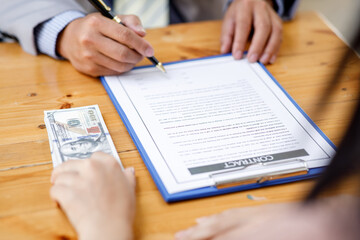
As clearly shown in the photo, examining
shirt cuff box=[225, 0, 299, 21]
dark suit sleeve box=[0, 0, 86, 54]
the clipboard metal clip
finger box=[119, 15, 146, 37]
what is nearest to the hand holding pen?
finger box=[119, 15, 146, 37]

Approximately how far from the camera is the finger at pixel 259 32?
921 mm

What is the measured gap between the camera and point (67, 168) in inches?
22.5

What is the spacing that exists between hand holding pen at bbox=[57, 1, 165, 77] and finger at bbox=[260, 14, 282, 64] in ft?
0.92

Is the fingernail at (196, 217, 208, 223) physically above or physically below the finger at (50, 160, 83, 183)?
below

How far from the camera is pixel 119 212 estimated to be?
505 millimetres

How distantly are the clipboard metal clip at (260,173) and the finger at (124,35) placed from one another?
0.35 metres

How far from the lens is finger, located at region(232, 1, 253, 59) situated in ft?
3.06

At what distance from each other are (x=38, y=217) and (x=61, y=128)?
189mm

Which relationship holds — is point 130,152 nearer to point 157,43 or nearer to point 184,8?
point 157,43

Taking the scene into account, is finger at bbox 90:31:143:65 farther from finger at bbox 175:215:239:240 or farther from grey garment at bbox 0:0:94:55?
finger at bbox 175:215:239:240

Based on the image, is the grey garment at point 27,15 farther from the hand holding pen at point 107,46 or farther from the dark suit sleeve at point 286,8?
the dark suit sleeve at point 286,8

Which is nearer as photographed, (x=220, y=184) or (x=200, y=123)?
(x=220, y=184)

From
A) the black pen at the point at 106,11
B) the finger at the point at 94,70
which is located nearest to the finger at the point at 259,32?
the black pen at the point at 106,11

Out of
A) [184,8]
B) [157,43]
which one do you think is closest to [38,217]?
[157,43]
